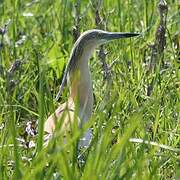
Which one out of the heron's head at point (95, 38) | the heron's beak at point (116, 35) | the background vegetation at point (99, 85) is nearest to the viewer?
the background vegetation at point (99, 85)

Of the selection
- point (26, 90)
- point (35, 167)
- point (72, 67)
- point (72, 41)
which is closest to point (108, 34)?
point (72, 67)

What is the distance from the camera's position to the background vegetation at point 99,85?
→ 2.45m

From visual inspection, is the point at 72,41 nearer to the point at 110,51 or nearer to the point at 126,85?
the point at 110,51

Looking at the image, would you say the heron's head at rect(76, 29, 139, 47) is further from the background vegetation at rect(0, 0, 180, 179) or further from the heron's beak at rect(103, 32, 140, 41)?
the background vegetation at rect(0, 0, 180, 179)

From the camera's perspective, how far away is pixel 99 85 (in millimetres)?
4383

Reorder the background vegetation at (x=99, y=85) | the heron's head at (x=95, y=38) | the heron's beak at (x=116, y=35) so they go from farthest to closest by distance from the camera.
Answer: the heron's head at (x=95, y=38) → the heron's beak at (x=116, y=35) → the background vegetation at (x=99, y=85)

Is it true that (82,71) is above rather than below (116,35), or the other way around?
below

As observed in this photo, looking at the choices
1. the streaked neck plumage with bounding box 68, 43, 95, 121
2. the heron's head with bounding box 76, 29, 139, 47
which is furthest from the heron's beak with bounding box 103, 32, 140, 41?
the streaked neck plumage with bounding box 68, 43, 95, 121

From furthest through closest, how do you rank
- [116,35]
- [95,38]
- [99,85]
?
[99,85] → [95,38] → [116,35]

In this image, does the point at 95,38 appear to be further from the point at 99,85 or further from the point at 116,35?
the point at 99,85

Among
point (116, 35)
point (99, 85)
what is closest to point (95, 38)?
point (116, 35)

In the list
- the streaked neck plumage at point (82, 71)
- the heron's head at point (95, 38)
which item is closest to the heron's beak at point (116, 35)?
the heron's head at point (95, 38)

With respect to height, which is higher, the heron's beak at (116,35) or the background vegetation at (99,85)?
the heron's beak at (116,35)

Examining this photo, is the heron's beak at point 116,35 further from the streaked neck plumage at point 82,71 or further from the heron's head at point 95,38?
the streaked neck plumage at point 82,71
